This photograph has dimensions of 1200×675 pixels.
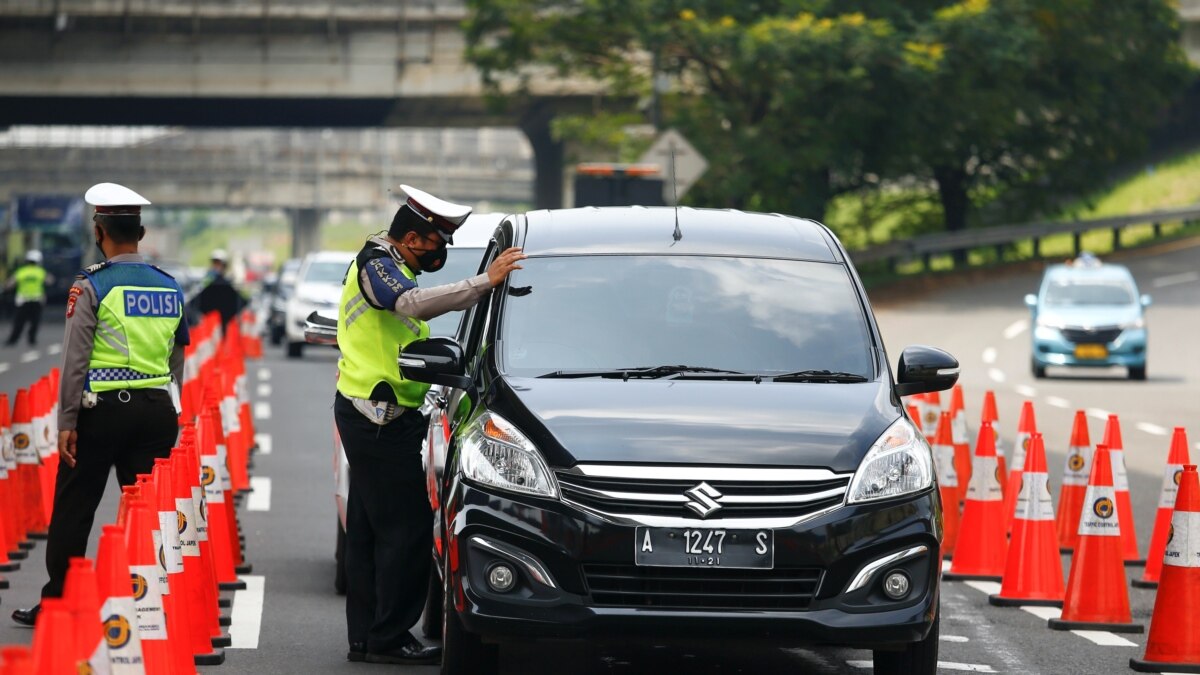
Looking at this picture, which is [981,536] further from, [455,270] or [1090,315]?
[1090,315]

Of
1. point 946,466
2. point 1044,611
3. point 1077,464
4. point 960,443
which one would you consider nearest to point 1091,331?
point 960,443

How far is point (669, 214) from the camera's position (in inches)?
337

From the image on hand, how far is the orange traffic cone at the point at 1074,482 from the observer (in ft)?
39.2

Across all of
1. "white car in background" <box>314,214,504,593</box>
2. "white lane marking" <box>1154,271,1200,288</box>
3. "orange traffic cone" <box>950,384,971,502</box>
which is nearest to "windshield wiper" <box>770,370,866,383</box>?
"white car in background" <box>314,214,504,593</box>

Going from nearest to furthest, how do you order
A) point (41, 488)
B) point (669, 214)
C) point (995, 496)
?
1. point (669, 214)
2. point (995, 496)
3. point (41, 488)

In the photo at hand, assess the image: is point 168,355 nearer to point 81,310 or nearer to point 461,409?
point 81,310

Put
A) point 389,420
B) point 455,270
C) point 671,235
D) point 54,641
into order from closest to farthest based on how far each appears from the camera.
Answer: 1. point 54,641
2. point 389,420
3. point 671,235
4. point 455,270

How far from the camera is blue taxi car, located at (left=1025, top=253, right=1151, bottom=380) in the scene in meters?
30.1

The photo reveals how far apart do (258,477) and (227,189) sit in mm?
87478

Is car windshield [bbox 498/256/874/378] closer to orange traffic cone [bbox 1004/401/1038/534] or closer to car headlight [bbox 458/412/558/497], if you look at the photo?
car headlight [bbox 458/412/558/497]

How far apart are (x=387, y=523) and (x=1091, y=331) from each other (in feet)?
76.7

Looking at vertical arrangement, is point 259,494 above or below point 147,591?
below

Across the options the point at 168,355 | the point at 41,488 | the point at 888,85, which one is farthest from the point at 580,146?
the point at 168,355

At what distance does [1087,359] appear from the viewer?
30.2 m
